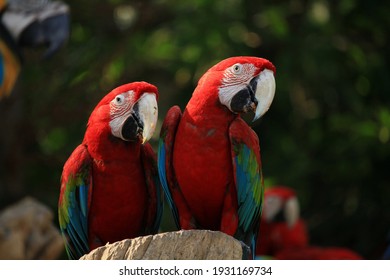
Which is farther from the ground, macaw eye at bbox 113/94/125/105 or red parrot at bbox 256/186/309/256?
macaw eye at bbox 113/94/125/105

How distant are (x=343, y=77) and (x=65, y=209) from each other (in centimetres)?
444

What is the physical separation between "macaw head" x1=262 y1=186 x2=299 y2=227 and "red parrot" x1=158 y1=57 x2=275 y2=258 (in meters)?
3.26

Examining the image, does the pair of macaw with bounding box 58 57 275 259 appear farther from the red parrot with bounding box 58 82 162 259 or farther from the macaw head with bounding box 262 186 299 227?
the macaw head with bounding box 262 186 299 227

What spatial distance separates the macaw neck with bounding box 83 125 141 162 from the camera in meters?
2.90

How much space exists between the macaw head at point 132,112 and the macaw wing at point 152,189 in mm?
135

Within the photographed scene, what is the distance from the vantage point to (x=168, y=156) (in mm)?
2910

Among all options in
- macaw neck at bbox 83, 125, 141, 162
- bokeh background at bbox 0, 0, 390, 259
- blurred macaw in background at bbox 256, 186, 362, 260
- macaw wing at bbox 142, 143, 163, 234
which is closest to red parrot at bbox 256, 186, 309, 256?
blurred macaw in background at bbox 256, 186, 362, 260

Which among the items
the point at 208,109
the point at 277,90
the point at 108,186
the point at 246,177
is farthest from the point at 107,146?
the point at 277,90

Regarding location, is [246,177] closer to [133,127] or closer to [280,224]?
[133,127]

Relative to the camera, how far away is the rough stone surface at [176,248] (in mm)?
2631

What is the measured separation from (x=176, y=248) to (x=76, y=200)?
461 millimetres
